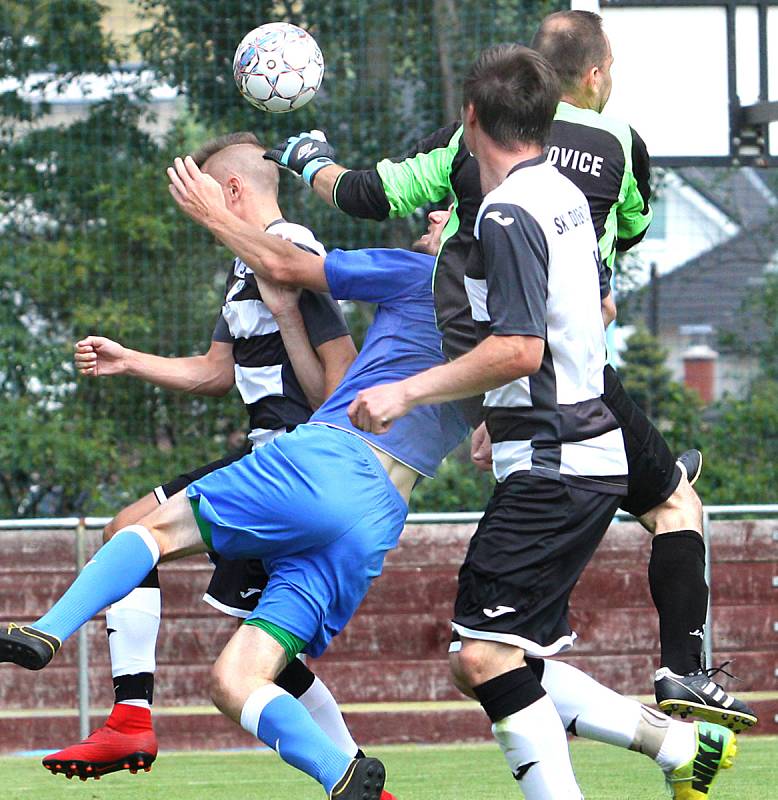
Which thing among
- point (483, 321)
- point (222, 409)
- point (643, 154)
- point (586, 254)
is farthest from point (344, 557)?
point (222, 409)

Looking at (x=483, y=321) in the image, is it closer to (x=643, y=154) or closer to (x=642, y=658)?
(x=643, y=154)

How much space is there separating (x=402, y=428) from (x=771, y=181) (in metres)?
7.33

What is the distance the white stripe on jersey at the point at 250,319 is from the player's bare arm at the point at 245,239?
42 cm

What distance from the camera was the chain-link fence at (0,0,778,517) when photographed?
990cm

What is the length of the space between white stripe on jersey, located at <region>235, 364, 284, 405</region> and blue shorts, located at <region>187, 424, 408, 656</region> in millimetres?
1047

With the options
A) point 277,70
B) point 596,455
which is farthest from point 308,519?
point 277,70

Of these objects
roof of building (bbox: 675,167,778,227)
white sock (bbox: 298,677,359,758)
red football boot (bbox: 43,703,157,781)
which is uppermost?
roof of building (bbox: 675,167,778,227)

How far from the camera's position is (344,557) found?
13.7ft

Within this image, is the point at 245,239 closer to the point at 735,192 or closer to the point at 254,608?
the point at 254,608

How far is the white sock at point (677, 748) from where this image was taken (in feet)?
14.2

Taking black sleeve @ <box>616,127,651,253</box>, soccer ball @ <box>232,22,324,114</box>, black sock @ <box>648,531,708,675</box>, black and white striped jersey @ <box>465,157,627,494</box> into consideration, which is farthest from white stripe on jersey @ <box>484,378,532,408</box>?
soccer ball @ <box>232,22,324,114</box>

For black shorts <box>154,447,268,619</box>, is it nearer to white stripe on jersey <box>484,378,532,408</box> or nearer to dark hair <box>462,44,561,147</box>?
white stripe on jersey <box>484,378,532,408</box>

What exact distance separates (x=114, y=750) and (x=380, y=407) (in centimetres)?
158

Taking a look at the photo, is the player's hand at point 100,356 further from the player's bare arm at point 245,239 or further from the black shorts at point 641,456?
the black shorts at point 641,456
